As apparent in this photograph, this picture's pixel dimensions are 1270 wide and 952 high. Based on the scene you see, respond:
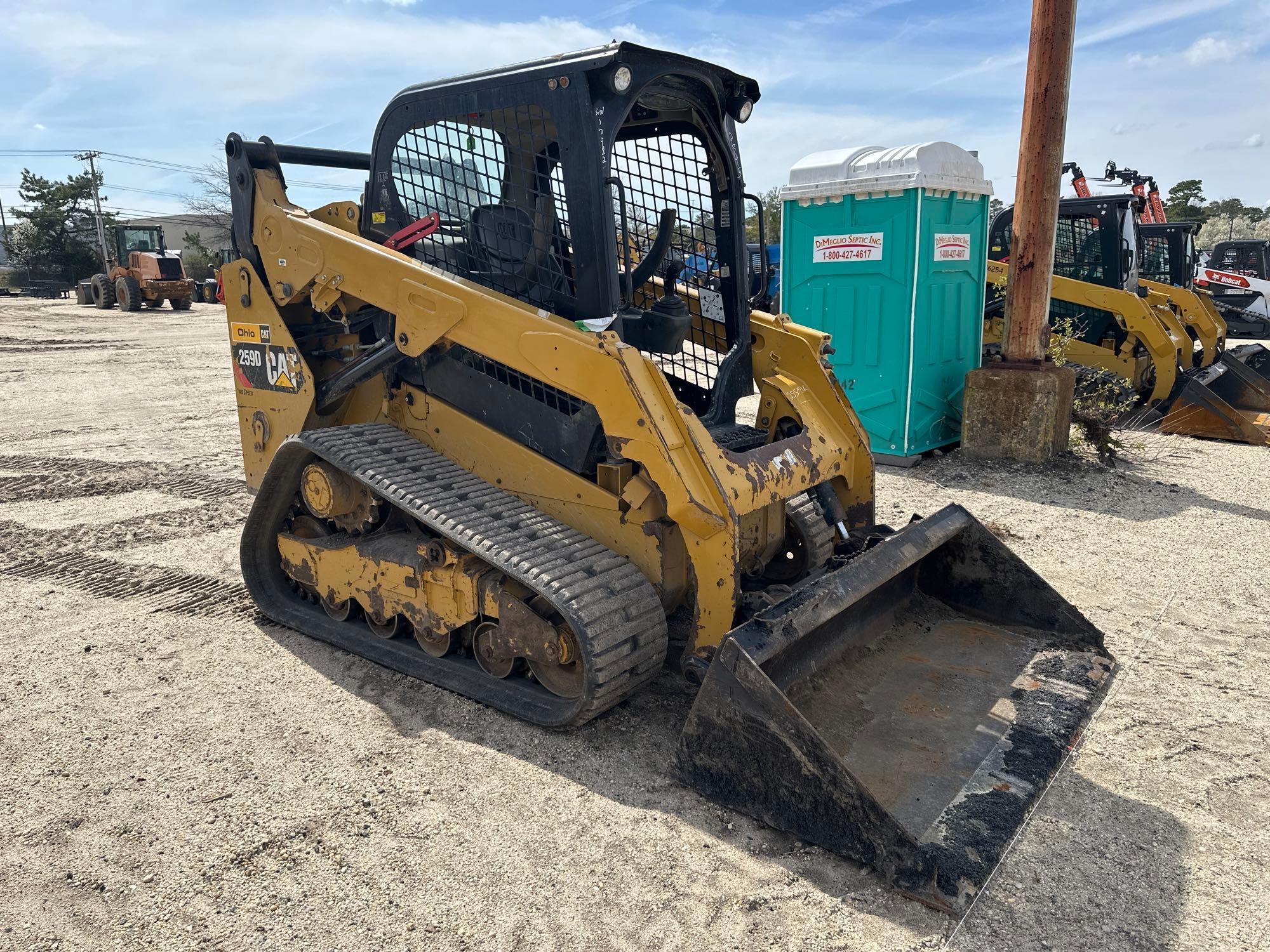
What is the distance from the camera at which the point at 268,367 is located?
454cm

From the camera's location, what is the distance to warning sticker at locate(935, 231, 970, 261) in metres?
7.60

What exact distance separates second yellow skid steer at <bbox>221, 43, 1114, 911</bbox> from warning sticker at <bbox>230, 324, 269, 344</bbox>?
0.02m

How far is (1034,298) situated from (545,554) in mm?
5916

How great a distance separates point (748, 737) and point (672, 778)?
451 millimetres

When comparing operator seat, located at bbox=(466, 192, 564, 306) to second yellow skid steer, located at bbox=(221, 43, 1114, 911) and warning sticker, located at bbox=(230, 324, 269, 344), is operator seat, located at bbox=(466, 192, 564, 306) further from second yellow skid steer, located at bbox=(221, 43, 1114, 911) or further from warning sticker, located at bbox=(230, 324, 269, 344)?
warning sticker, located at bbox=(230, 324, 269, 344)

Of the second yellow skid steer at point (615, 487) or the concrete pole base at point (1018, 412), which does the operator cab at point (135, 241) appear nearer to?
the concrete pole base at point (1018, 412)

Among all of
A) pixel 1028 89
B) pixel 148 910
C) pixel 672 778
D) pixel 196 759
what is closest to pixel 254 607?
pixel 196 759

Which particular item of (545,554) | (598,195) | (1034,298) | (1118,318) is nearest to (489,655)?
(545,554)

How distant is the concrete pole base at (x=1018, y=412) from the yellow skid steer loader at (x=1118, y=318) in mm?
2216

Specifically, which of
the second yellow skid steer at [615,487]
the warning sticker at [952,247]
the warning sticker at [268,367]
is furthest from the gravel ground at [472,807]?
the warning sticker at [952,247]

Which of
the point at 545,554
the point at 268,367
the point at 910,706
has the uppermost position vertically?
the point at 268,367

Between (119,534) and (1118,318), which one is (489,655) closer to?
(119,534)

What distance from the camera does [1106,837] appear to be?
9.01ft

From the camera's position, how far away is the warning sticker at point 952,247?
760 centimetres
